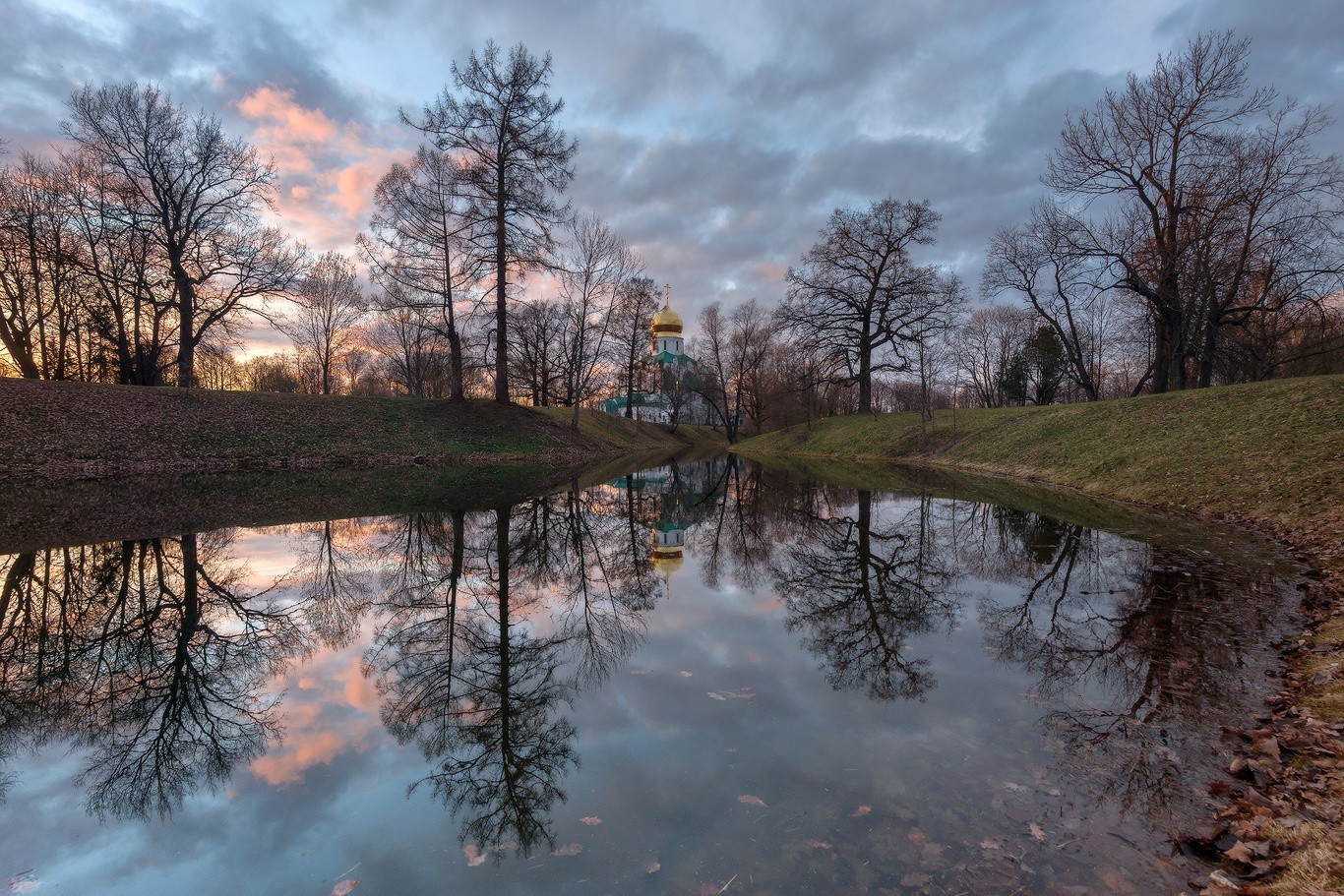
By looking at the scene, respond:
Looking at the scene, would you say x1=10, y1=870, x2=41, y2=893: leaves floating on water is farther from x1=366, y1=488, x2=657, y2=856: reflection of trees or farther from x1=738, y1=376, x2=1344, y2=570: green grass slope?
x1=738, y1=376, x2=1344, y2=570: green grass slope

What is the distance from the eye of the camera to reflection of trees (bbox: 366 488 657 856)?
3646mm

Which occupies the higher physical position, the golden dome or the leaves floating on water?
the golden dome

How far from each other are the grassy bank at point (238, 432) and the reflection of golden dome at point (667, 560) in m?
17.8

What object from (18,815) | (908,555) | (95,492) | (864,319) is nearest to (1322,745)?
(908,555)

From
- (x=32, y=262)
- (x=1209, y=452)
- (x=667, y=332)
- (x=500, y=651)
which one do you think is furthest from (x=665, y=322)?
(x=500, y=651)

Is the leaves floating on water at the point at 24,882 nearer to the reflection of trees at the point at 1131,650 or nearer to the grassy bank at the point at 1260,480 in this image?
the grassy bank at the point at 1260,480

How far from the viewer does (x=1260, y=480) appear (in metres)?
12.4

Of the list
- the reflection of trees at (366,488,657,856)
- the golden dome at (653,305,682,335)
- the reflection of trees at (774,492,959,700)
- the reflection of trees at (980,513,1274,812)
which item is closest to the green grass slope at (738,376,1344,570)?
the reflection of trees at (980,513,1274,812)

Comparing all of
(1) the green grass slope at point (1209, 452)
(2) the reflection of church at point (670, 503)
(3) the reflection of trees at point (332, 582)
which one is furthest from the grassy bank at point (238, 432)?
(1) the green grass slope at point (1209, 452)

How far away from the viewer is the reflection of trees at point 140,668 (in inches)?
153

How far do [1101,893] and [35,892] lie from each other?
4.99 metres

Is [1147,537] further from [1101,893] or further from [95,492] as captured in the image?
[95,492]

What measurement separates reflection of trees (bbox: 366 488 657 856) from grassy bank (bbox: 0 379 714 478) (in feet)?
47.3

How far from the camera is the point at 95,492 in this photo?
14430 millimetres
